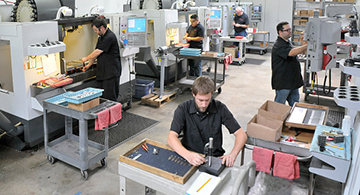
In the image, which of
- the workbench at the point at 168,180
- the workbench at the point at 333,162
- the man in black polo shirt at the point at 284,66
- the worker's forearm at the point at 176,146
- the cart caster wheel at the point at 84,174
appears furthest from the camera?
the man in black polo shirt at the point at 284,66

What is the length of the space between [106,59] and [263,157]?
9.57 ft

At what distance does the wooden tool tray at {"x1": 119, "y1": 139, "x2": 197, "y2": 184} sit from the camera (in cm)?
213

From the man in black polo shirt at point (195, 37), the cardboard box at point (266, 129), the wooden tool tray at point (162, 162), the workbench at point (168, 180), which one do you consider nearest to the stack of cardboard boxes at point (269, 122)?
the cardboard box at point (266, 129)

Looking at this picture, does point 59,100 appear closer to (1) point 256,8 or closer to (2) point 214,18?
(2) point 214,18

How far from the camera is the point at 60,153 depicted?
3.80 m

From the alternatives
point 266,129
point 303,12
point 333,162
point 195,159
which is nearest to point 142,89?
point 266,129

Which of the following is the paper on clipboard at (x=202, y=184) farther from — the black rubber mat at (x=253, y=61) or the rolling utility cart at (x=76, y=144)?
the black rubber mat at (x=253, y=61)

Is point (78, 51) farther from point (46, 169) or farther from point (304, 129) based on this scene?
point (304, 129)

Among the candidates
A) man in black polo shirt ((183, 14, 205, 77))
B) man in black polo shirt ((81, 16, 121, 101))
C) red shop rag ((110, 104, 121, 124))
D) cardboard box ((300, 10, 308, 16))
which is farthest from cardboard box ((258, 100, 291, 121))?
cardboard box ((300, 10, 308, 16))

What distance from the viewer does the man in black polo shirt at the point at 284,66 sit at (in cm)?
405

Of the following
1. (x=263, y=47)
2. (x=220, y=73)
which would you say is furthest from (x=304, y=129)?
(x=263, y=47)

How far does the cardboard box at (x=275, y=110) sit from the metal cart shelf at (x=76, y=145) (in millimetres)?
1752

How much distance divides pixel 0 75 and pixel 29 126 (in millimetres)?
939

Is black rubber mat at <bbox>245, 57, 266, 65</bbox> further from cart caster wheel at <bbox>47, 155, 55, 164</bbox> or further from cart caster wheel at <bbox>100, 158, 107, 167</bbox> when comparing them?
cart caster wheel at <bbox>47, 155, 55, 164</bbox>
